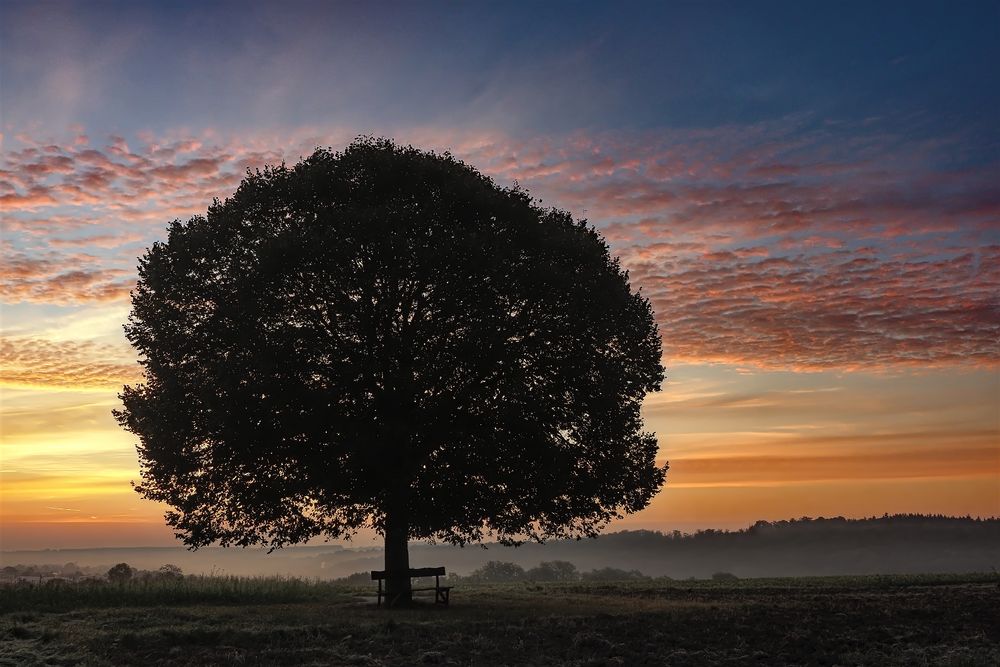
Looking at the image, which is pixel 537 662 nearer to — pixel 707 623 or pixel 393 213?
pixel 707 623

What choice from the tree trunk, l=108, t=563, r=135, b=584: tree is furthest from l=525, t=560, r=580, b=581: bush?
the tree trunk

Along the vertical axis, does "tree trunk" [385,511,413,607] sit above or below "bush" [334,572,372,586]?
above

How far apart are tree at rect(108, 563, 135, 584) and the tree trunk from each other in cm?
1183

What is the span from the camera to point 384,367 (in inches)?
1312

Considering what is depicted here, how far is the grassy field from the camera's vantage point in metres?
20.8

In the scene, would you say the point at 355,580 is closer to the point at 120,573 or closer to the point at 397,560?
the point at 120,573

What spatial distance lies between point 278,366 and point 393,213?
23.3 ft

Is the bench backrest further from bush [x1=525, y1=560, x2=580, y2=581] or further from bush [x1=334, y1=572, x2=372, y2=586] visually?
bush [x1=525, y1=560, x2=580, y2=581]

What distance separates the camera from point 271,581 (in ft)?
133

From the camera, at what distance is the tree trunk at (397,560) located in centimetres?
3338

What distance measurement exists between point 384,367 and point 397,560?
7789 millimetres

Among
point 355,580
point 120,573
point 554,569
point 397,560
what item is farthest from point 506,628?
point 554,569

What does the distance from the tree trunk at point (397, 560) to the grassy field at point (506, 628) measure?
40.6 inches

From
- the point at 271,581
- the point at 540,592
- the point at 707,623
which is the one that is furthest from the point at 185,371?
the point at 707,623
